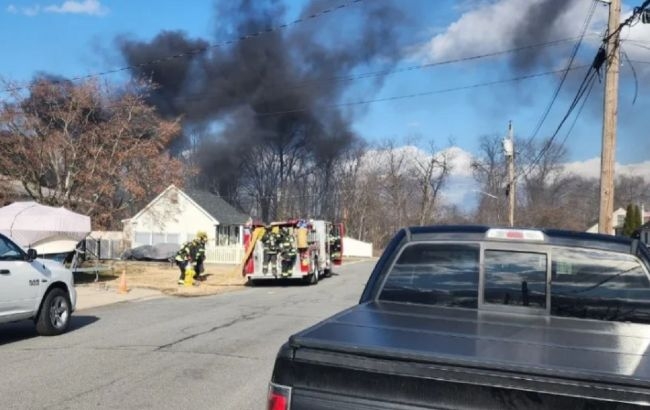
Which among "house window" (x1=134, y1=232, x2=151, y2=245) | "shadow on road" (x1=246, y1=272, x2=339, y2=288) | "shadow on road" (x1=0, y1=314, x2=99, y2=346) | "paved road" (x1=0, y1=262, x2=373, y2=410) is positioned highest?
"house window" (x1=134, y1=232, x2=151, y2=245)

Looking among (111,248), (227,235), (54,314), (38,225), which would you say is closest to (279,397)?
(54,314)

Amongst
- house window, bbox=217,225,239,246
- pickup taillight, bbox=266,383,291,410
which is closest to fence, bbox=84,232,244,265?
house window, bbox=217,225,239,246

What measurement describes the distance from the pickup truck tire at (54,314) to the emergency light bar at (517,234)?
778 centimetres

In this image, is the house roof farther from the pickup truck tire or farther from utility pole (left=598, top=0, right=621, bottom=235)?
the pickup truck tire

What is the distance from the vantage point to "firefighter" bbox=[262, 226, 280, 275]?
2042cm

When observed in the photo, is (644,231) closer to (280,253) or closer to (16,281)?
(280,253)

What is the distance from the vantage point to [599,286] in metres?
3.55

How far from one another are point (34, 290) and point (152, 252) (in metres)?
27.7

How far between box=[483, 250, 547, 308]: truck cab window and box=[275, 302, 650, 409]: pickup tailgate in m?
0.65

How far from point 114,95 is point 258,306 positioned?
60.0 ft

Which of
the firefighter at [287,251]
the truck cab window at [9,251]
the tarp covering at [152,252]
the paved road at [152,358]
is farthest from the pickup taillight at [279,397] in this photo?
the tarp covering at [152,252]

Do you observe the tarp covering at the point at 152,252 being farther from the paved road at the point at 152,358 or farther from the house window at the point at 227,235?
the paved road at the point at 152,358

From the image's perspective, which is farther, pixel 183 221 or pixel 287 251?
pixel 183 221

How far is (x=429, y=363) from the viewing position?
89.8 inches
